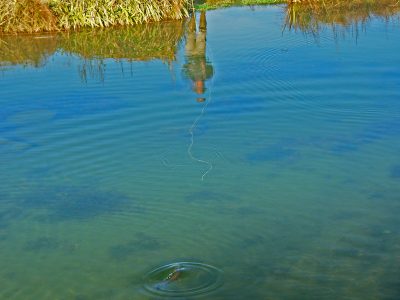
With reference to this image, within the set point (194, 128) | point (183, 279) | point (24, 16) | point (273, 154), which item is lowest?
point (183, 279)

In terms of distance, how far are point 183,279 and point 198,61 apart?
6537 mm

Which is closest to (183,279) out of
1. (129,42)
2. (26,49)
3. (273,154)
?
Result: (273,154)

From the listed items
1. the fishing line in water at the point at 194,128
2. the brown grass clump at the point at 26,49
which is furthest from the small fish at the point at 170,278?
the brown grass clump at the point at 26,49

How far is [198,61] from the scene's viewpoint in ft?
37.2

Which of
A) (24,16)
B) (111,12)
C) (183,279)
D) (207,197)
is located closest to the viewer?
(183,279)

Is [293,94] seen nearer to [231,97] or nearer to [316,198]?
[231,97]

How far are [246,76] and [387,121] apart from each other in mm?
2499

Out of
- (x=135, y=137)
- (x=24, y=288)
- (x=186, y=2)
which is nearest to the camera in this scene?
(x=24, y=288)

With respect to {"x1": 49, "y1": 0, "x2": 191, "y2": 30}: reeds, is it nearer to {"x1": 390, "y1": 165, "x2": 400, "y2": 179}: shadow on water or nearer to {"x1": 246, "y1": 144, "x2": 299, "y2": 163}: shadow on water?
{"x1": 246, "y1": 144, "x2": 299, "y2": 163}: shadow on water

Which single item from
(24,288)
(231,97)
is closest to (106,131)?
(231,97)

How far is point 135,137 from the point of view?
823 cm

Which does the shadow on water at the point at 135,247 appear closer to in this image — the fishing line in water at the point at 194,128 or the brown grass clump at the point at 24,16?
the fishing line in water at the point at 194,128

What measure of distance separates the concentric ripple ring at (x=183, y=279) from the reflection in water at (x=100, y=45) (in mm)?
6356

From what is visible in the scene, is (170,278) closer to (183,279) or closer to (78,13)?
(183,279)
